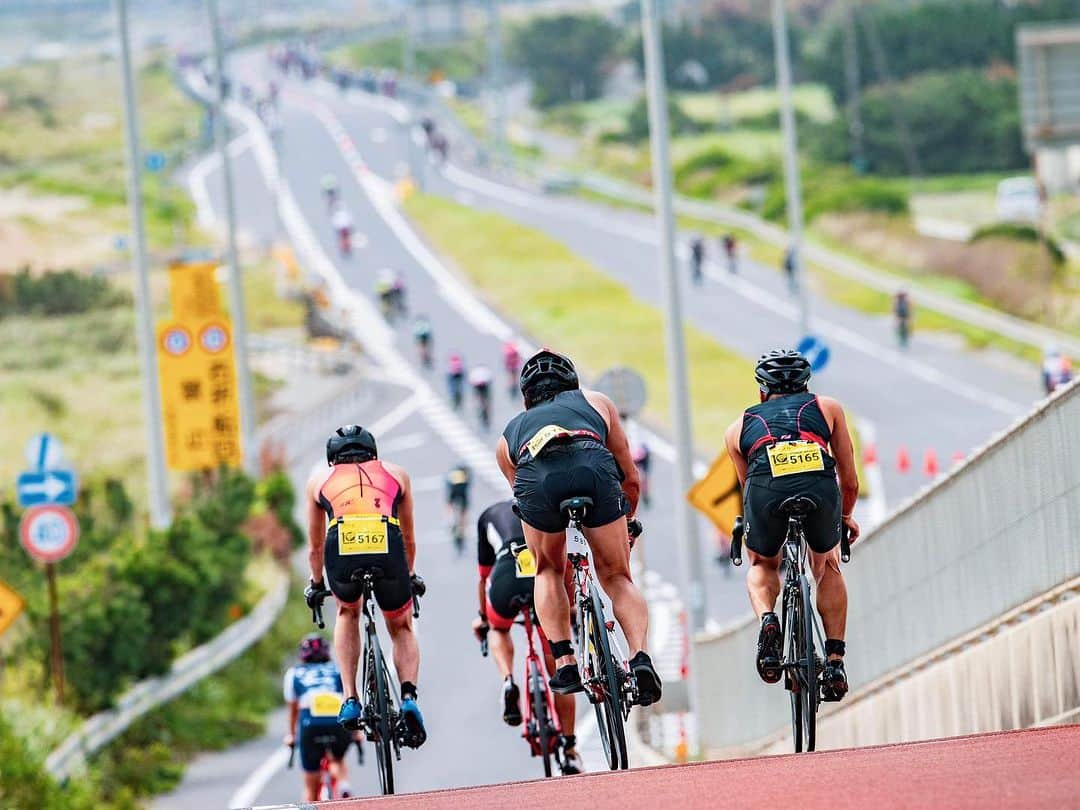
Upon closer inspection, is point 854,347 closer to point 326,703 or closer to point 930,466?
point 930,466

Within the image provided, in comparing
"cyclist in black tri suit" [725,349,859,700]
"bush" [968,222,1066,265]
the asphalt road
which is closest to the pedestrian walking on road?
the asphalt road

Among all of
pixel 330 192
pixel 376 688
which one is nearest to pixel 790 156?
pixel 376 688

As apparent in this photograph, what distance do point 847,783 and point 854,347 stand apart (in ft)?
180

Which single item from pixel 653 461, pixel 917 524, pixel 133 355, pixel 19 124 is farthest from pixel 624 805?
pixel 19 124

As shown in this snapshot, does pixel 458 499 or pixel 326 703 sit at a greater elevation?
pixel 458 499

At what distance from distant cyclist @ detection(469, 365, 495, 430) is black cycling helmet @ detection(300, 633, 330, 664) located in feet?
120

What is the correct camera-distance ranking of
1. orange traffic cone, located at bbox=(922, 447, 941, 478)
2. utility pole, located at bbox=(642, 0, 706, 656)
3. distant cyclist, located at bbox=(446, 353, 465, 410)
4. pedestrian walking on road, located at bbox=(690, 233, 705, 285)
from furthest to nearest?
pedestrian walking on road, located at bbox=(690, 233, 705, 285) → distant cyclist, located at bbox=(446, 353, 465, 410) → orange traffic cone, located at bbox=(922, 447, 941, 478) → utility pole, located at bbox=(642, 0, 706, 656)

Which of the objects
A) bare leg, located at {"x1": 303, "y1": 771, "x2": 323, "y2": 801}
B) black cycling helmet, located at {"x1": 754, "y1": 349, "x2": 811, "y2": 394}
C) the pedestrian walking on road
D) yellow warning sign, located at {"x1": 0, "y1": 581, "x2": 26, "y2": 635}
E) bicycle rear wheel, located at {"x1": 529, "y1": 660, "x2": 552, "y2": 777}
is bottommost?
bicycle rear wheel, located at {"x1": 529, "y1": 660, "x2": 552, "y2": 777}

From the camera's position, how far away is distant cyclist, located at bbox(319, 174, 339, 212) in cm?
9575

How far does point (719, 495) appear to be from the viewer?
2461 centimetres

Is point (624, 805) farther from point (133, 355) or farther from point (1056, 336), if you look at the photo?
point (133, 355)

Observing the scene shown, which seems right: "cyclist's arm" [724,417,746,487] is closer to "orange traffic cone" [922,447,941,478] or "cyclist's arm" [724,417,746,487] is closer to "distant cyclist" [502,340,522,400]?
"orange traffic cone" [922,447,941,478]

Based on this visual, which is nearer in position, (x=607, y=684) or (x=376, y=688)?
(x=607, y=684)

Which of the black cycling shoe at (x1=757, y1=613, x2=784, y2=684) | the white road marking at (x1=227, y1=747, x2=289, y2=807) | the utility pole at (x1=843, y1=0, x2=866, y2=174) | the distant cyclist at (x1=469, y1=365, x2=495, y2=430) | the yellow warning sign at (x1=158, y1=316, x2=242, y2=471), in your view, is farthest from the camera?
the utility pole at (x1=843, y1=0, x2=866, y2=174)
